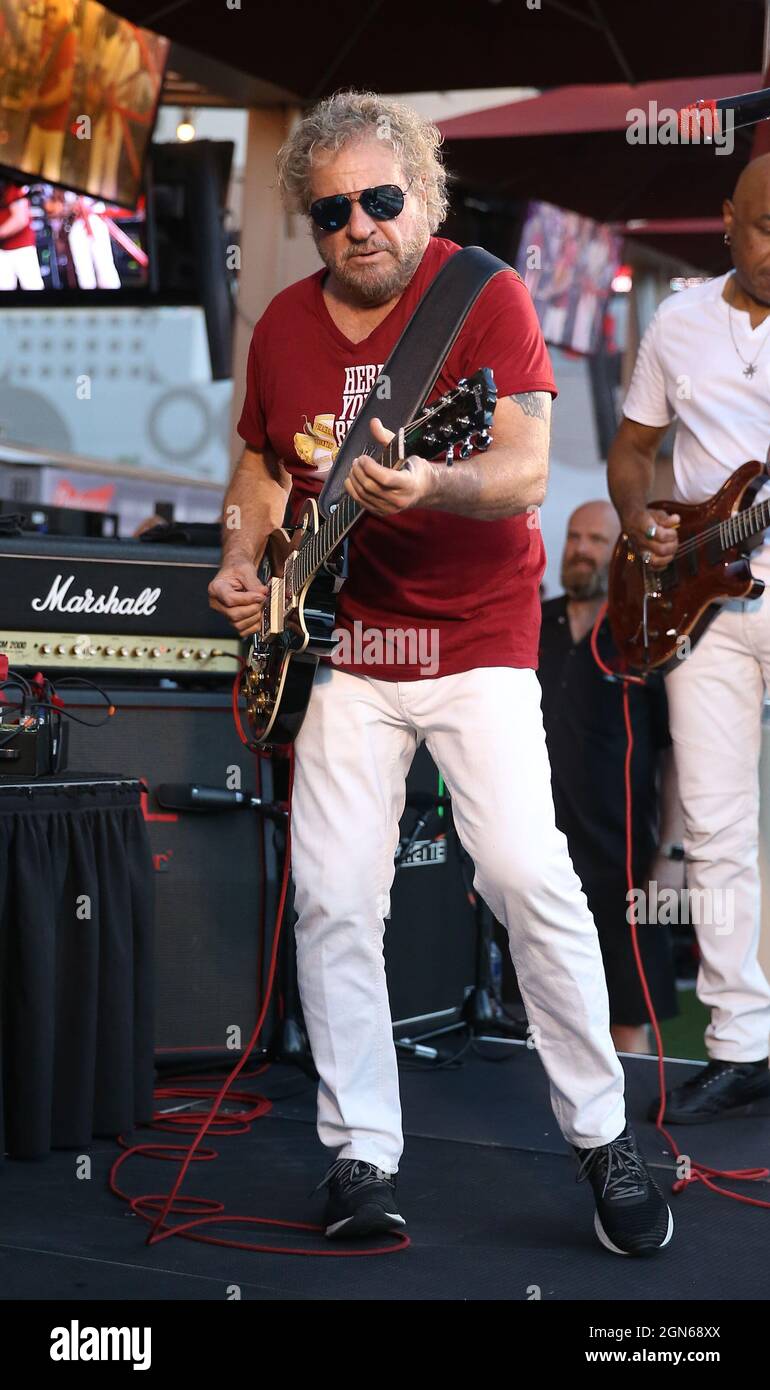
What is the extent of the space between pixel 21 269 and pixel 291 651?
18.4ft

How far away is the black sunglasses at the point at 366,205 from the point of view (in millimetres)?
2736

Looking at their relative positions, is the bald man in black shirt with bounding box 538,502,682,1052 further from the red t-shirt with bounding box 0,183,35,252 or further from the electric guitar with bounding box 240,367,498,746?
the red t-shirt with bounding box 0,183,35,252

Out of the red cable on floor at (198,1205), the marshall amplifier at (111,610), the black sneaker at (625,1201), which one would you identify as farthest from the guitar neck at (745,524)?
the black sneaker at (625,1201)

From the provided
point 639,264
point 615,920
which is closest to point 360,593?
point 615,920

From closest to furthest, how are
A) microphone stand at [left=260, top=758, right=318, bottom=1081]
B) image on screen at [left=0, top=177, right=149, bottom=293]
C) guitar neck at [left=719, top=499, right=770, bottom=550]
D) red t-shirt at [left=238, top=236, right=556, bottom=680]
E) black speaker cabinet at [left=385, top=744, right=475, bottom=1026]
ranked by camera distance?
1. red t-shirt at [left=238, top=236, right=556, bottom=680]
2. guitar neck at [left=719, top=499, right=770, bottom=550]
3. microphone stand at [left=260, top=758, right=318, bottom=1081]
4. black speaker cabinet at [left=385, top=744, right=475, bottom=1026]
5. image on screen at [left=0, top=177, right=149, bottom=293]

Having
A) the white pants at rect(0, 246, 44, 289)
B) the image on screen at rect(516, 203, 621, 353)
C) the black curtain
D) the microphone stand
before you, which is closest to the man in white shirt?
the microphone stand

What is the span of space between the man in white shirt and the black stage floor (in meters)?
0.17

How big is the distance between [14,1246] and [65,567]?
5.89 ft

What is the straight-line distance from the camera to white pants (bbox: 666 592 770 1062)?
3.64 m

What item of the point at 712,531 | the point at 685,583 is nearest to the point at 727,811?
the point at 685,583

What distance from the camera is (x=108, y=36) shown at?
257 inches

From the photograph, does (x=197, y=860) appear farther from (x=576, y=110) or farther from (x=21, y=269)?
(x=576, y=110)

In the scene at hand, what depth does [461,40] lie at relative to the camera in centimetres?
673
